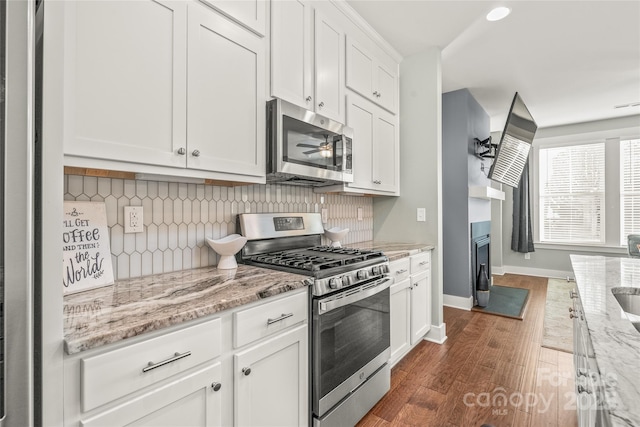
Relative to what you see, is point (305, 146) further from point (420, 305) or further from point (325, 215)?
point (420, 305)

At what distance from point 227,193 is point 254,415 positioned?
115 centimetres

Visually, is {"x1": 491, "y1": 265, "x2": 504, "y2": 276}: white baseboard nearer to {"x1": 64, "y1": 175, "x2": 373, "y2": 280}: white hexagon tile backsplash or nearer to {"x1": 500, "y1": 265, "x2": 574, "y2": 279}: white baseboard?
{"x1": 500, "y1": 265, "x2": 574, "y2": 279}: white baseboard

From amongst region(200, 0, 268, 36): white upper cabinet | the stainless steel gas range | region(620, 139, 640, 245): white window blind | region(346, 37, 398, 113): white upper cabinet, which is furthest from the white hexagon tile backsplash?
region(620, 139, 640, 245): white window blind

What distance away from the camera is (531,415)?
6.01ft

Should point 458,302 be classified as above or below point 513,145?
below

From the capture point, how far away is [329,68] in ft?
7.02

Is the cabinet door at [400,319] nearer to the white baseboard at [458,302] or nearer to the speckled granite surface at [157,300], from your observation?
the speckled granite surface at [157,300]

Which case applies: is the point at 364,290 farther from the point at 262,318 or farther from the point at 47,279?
the point at 47,279

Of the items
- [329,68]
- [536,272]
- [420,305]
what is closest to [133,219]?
[329,68]

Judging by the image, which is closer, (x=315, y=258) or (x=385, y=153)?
(x=315, y=258)

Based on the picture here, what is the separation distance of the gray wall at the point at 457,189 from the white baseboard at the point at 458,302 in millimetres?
42

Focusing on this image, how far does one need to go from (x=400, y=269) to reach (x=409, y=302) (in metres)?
0.33

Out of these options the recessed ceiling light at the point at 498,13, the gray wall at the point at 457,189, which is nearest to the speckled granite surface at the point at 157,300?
the recessed ceiling light at the point at 498,13

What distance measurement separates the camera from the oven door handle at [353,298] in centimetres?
147
